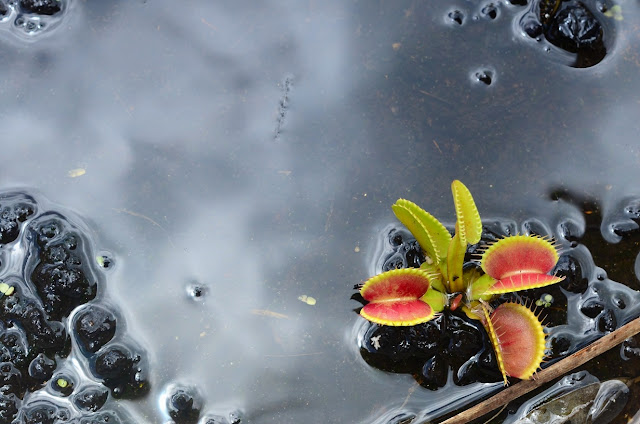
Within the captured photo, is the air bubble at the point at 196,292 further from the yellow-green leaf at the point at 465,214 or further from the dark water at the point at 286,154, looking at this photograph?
the yellow-green leaf at the point at 465,214

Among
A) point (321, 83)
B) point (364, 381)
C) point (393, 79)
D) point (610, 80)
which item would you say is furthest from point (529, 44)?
point (364, 381)

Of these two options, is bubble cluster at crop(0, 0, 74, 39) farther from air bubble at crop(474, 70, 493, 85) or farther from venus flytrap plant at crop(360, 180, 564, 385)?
air bubble at crop(474, 70, 493, 85)

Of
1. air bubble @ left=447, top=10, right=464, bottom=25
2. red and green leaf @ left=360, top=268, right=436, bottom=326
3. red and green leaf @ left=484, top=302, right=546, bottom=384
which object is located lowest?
red and green leaf @ left=360, top=268, right=436, bottom=326

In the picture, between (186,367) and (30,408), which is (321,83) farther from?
(30,408)

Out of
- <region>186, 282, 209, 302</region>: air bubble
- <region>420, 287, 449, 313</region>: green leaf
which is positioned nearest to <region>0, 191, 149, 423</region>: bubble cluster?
<region>186, 282, 209, 302</region>: air bubble

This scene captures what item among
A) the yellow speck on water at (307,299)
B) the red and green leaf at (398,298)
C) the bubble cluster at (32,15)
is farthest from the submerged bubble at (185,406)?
the bubble cluster at (32,15)

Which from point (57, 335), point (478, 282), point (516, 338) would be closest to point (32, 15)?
point (57, 335)
